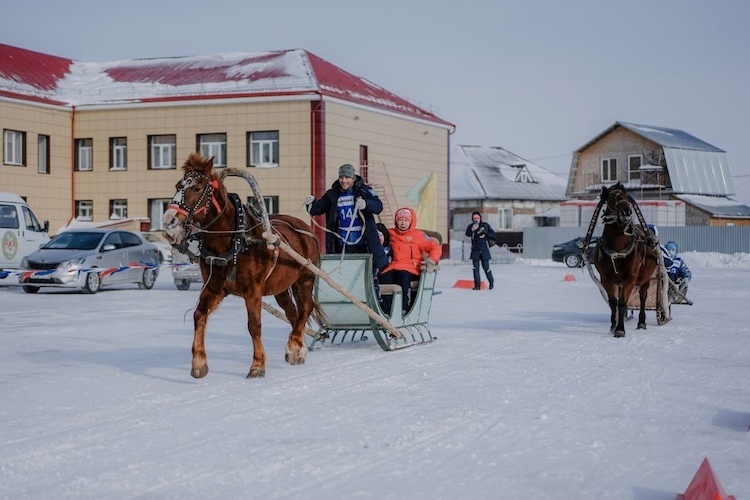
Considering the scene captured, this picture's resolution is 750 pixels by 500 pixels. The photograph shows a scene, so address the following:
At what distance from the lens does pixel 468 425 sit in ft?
22.8

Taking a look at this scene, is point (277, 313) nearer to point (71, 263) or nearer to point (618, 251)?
point (618, 251)

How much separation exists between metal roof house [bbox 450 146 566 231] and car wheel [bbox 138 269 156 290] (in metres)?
43.4

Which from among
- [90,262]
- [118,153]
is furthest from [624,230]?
[118,153]

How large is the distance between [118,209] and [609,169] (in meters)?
33.4

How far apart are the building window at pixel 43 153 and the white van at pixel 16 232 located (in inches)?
661

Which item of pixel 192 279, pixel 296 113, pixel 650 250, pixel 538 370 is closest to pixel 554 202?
pixel 296 113

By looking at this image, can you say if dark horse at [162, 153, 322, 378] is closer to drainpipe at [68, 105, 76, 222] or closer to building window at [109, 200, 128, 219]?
building window at [109, 200, 128, 219]

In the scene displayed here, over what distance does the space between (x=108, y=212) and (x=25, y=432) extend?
37.4 metres

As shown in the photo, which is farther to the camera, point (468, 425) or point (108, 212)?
point (108, 212)

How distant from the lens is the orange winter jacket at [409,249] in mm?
12133

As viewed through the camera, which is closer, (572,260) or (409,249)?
(409,249)

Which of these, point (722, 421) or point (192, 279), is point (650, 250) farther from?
point (192, 279)

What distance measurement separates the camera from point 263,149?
1612 inches

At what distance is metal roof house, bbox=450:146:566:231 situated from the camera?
68.1 m
